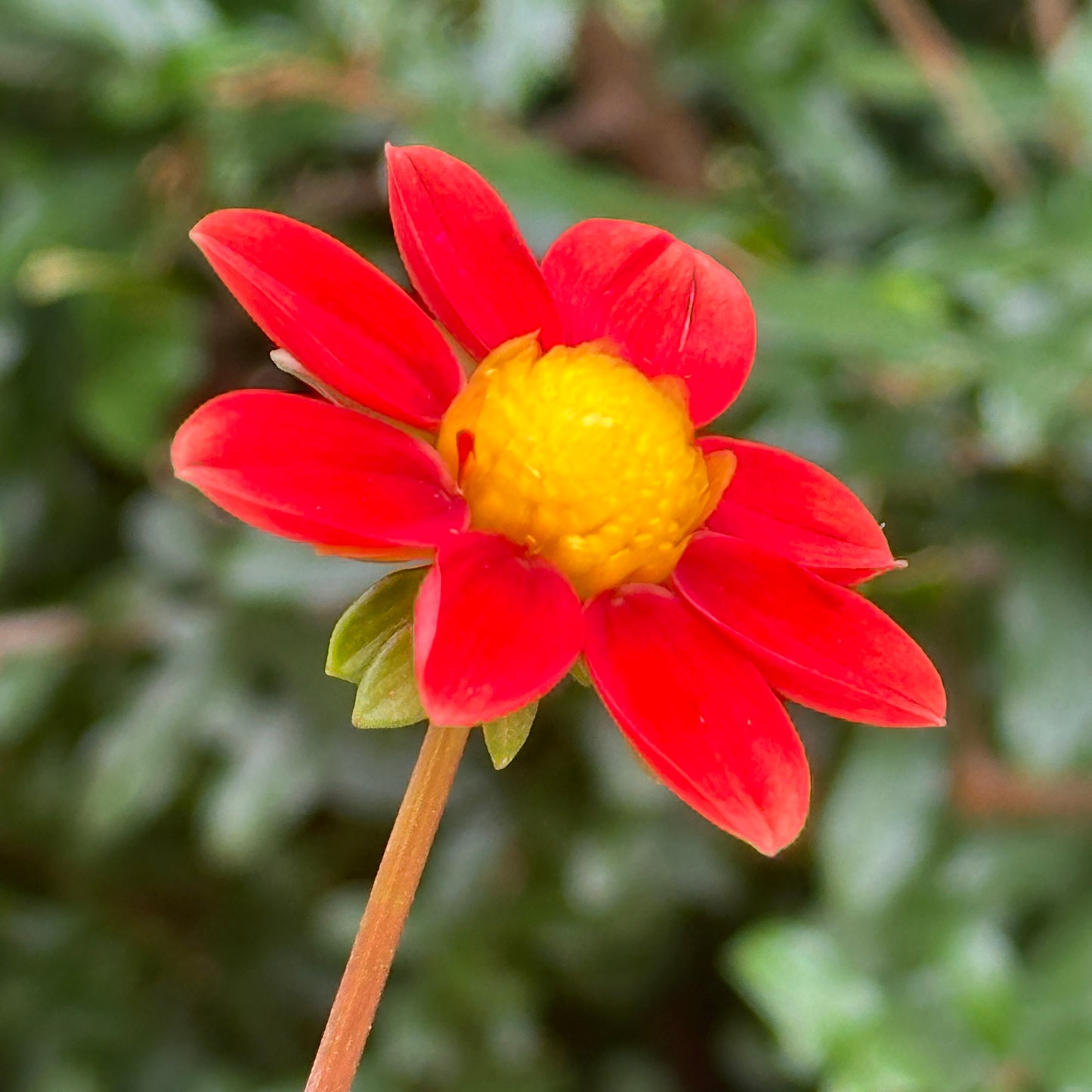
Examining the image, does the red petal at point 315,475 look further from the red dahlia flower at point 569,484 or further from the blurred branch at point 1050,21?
the blurred branch at point 1050,21

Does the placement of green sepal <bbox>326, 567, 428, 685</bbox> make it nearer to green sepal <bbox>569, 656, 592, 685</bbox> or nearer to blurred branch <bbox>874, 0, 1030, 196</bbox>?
green sepal <bbox>569, 656, 592, 685</bbox>

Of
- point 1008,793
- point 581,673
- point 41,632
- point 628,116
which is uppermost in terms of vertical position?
point 581,673

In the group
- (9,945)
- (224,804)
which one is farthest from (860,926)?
(9,945)

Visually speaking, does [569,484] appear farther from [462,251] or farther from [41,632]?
[41,632]

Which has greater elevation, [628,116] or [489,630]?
[489,630]

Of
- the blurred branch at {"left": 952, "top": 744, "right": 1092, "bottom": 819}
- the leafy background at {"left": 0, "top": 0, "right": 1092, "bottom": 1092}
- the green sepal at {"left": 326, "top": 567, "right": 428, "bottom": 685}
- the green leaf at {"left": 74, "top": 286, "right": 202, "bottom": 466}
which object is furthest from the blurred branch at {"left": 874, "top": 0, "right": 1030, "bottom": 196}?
the green sepal at {"left": 326, "top": 567, "right": 428, "bottom": 685}

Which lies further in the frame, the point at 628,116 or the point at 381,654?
the point at 628,116

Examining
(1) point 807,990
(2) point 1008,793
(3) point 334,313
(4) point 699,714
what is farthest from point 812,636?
(2) point 1008,793
